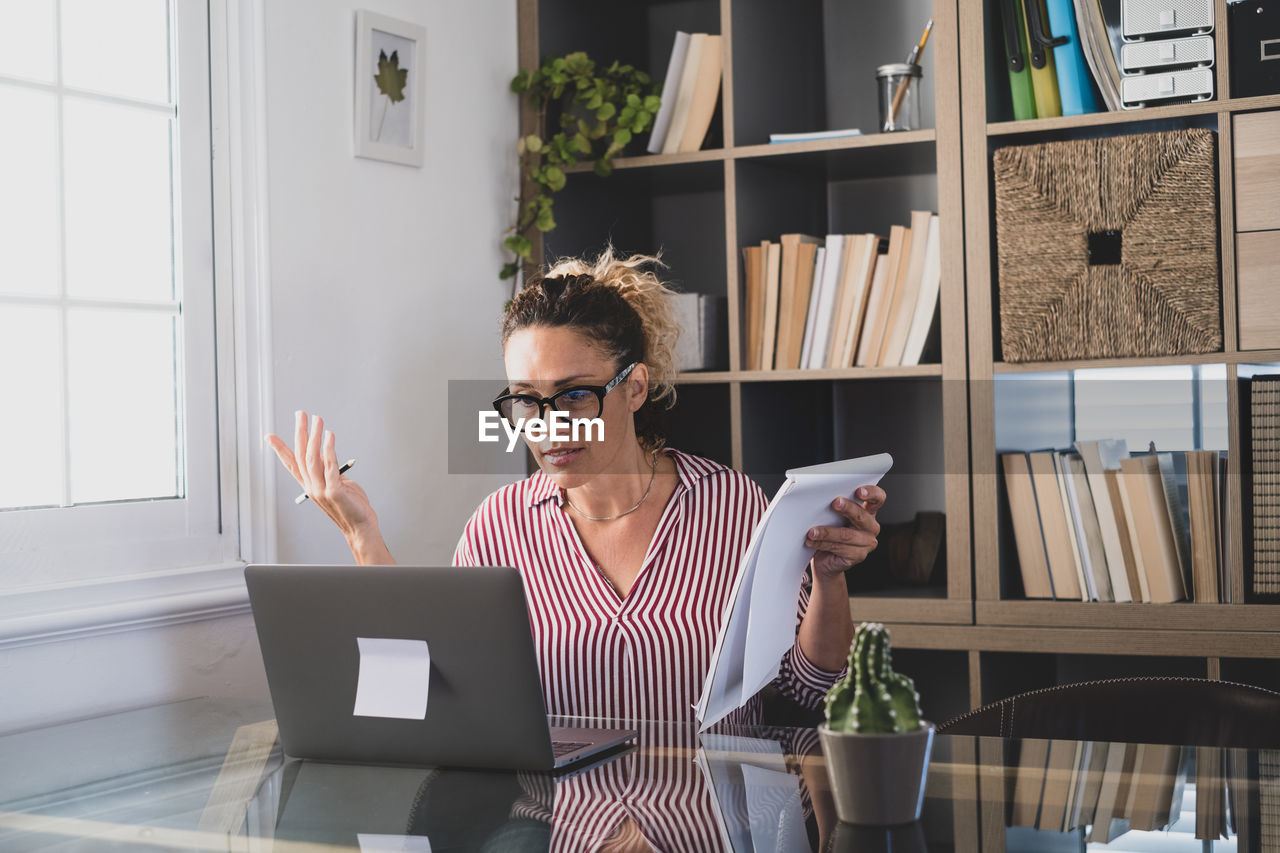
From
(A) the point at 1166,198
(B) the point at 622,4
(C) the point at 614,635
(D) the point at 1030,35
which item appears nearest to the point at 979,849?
(C) the point at 614,635

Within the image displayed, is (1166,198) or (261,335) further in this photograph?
(1166,198)

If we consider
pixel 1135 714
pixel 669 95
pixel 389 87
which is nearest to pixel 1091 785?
pixel 1135 714

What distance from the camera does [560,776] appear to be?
123 cm

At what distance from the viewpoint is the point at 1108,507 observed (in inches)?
91.0

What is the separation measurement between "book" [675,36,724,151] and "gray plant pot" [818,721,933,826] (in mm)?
1813

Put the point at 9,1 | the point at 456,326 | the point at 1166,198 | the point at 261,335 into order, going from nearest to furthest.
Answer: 1. the point at 9,1
2. the point at 261,335
3. the point at 1166,198
4. the point at 456,326

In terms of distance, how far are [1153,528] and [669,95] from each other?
1310 mm

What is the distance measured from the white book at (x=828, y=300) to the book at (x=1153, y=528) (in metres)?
0.62

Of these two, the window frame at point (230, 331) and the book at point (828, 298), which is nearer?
the window frame at point (230, 331)

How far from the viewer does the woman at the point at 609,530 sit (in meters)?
1.76

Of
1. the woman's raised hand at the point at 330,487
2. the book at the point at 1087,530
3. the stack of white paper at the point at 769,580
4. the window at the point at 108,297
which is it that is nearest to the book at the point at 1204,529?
the book at the point at 1087,530

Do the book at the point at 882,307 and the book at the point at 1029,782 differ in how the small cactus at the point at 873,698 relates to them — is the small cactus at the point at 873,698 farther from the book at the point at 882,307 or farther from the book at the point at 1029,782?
the book at the point at 882,307

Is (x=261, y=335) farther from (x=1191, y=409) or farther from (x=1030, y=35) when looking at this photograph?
(x=1191, y=409)

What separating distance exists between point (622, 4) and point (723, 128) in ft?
1.78
